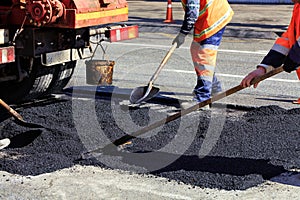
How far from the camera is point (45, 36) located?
5.39m

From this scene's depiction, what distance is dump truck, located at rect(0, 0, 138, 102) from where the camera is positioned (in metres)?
5.14

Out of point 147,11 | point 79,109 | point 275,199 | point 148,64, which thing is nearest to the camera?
point 275,199

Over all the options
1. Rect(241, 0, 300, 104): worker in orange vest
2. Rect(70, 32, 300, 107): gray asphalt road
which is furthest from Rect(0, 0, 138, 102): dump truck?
Rect(241, 0, 300, 104): worker in orange vest

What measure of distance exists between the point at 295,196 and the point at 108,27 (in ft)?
9.81

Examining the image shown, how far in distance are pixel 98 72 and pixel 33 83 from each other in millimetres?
776

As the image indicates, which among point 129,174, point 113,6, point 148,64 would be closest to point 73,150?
point 129,174

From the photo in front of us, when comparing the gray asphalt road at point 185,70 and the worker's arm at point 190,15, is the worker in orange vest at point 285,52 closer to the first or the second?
the worker's arm at point 190,15

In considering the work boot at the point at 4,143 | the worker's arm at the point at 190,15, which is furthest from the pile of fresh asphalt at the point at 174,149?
the worker's arm at the point at 190,15

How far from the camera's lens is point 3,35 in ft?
16.9

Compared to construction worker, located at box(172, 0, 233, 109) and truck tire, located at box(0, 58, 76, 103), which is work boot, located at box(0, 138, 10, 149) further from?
construction worker, located at box(172, 0, 233, 109)

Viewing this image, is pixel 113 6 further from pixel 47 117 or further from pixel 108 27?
pixel 47 117

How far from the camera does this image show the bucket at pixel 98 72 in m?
6.54

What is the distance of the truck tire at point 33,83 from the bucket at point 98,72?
0.26 m

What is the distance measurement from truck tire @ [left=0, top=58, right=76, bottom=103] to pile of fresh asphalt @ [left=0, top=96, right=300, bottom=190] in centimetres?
17
